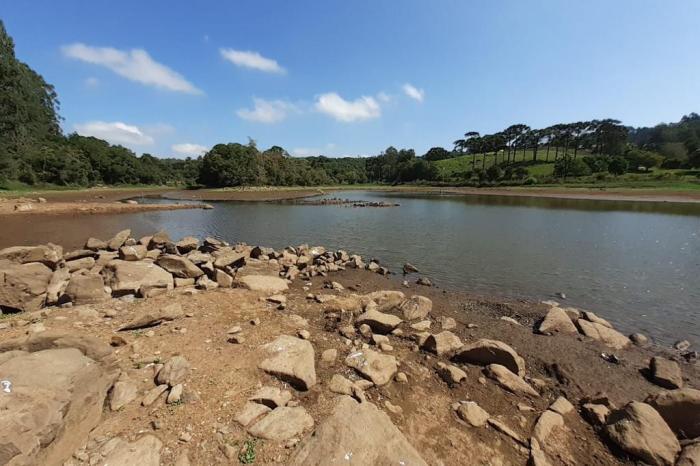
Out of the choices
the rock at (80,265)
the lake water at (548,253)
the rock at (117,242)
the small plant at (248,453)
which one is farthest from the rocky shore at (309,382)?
the rock at (117,242)

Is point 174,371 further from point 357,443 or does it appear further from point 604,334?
point 604,334

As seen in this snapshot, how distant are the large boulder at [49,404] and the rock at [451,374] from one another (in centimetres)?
532

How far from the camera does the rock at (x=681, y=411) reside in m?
5.08

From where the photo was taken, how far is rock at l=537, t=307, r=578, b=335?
29.0 ft

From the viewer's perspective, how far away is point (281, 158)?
114750mm

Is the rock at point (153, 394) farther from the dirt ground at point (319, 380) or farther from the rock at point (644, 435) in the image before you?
the rock at point (644, 435)

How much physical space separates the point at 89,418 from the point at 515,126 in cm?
14738

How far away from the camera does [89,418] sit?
4.31 meters

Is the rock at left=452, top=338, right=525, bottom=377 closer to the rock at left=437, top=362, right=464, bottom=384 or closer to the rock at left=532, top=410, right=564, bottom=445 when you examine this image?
the rock at left=437, top=362, right=464, bottom=384

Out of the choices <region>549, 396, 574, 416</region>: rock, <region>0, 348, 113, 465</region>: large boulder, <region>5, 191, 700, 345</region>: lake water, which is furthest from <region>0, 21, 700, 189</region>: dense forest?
<region>549, 396, 574, 416</region>: rock

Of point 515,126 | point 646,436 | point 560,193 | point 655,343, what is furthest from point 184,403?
point 515,126

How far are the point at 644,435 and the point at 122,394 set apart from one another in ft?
24.1

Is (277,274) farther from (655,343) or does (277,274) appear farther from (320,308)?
(655,343)

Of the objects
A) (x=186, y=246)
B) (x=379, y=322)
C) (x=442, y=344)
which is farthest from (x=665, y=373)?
(x=186, y=246)
